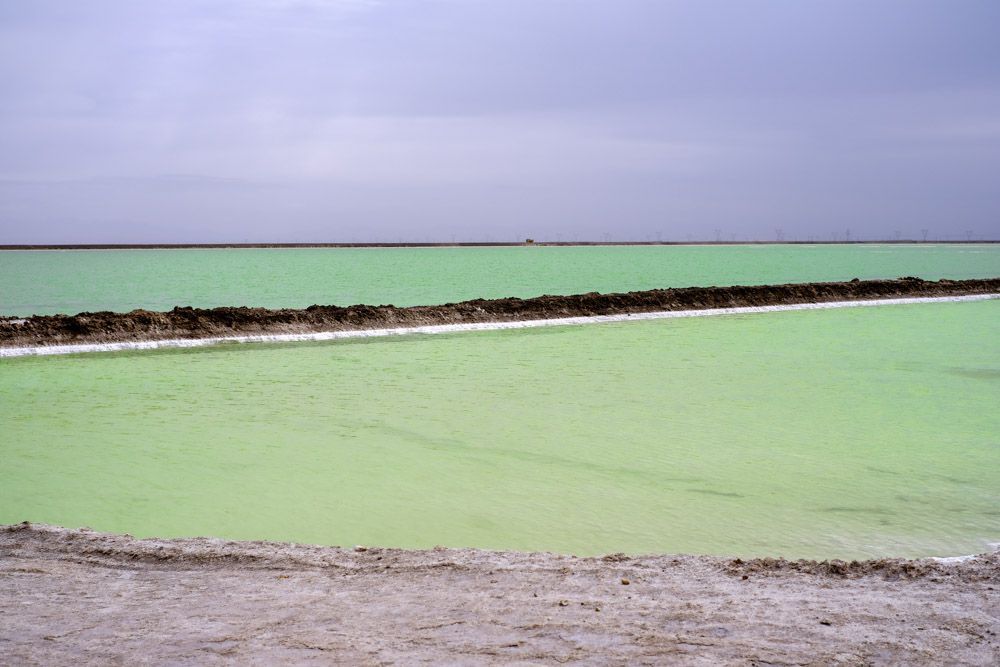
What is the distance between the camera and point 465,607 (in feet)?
12.6

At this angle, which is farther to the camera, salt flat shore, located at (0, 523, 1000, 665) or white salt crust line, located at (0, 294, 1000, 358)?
white salt crust line, located at (0, 294, 1000, 358)

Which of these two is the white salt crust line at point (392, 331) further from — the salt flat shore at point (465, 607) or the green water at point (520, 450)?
the salt flat shore at point (465, 607)

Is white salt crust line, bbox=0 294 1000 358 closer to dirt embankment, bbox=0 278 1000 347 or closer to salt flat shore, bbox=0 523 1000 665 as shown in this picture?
dirt embankment, bbox=0 278 1000 347

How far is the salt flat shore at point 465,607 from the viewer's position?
3.37m

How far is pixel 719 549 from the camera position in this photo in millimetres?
5211

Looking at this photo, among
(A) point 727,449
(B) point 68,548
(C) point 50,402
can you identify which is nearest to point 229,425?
(C) point 50,402

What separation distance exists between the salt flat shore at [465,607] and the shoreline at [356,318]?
10884mm

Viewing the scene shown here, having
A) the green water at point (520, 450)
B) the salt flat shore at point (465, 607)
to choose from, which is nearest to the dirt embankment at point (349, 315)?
the green water at point (520, 450)

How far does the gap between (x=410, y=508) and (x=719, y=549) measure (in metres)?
2.05

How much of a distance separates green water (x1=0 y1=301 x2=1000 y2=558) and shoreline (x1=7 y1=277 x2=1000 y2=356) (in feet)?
3.76

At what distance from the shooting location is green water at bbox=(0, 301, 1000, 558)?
18.5ft

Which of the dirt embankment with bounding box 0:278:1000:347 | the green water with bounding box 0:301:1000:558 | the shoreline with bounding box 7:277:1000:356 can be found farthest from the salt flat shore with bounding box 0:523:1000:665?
the dirt embankment with bounding box 0:278:1000:347

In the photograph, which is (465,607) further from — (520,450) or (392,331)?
(392,331)

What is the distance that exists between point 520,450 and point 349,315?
1065cm
